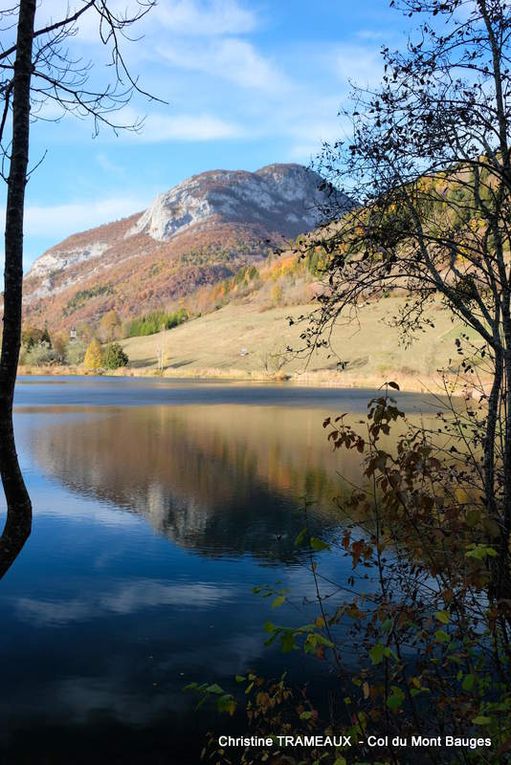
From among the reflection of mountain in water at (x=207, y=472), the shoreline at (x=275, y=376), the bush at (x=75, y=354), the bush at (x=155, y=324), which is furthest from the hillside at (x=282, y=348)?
the reflection of mountain in water at (x=207, y=472)

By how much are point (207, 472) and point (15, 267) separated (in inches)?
702

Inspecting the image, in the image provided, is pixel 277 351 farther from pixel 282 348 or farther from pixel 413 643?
pixel 413 643

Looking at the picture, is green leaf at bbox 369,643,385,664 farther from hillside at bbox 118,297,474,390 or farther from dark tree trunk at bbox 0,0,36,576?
hillside at bbox 118,297,474,390

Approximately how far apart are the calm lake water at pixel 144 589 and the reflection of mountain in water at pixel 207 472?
80 millimetres

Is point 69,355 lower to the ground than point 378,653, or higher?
higher

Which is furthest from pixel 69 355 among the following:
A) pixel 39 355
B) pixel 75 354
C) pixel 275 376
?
pixel 275 376

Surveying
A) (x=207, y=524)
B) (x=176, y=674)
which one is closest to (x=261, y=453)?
Answer: (x=207, y=524)

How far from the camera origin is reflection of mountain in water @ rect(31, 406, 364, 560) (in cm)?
1455

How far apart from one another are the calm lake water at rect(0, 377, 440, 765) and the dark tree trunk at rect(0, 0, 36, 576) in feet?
6.82

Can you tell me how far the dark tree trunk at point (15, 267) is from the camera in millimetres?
3814

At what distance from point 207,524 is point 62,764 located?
29.5 feet

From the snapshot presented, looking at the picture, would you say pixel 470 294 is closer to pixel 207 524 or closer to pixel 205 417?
pixel 207 524

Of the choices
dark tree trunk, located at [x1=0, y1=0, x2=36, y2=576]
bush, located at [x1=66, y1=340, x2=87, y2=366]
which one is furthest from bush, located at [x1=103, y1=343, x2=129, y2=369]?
dark tree trunk, located at [x1=0, y1=0, x2=36, y2=576]

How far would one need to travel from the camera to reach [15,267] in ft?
12.7
